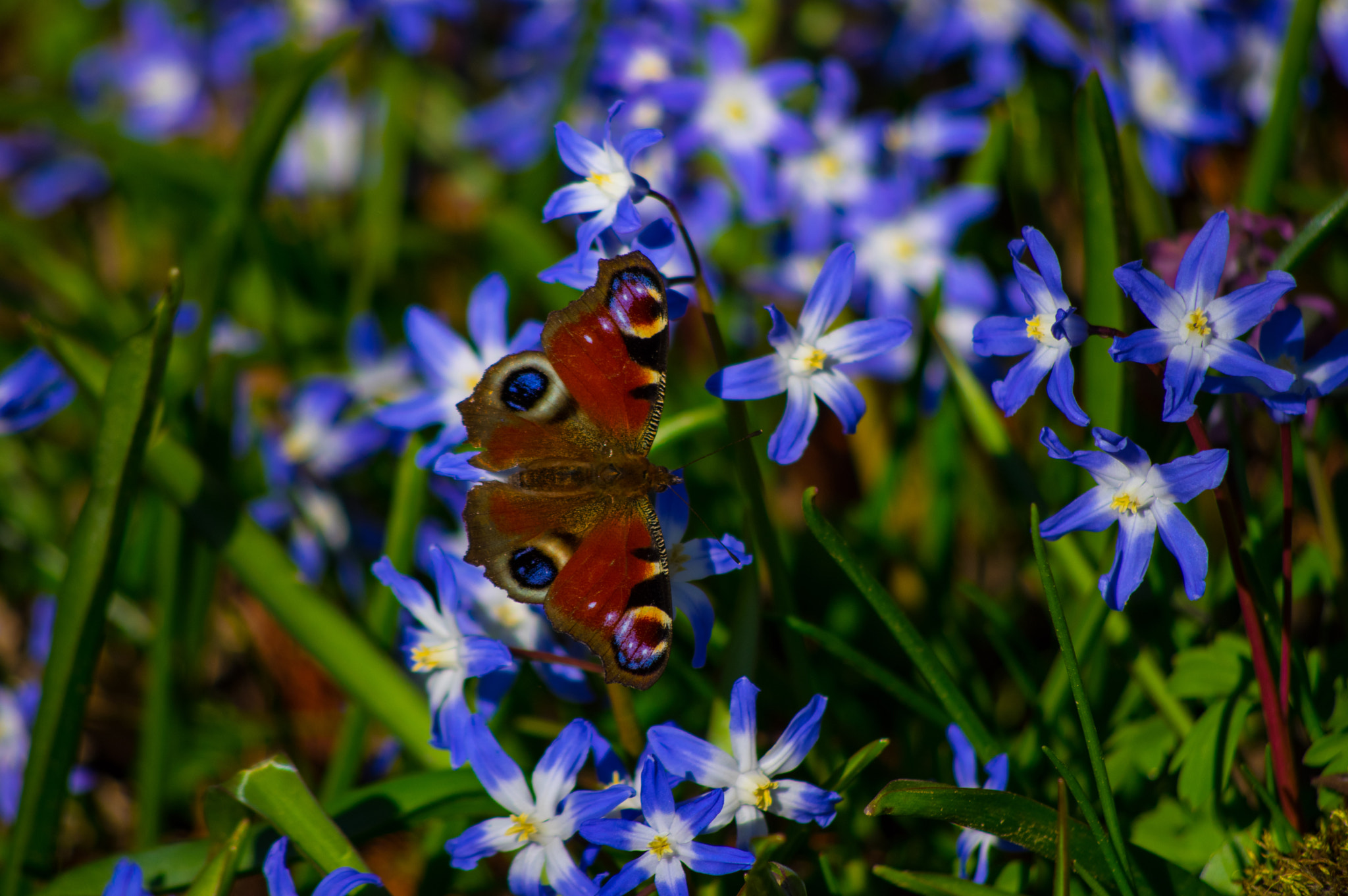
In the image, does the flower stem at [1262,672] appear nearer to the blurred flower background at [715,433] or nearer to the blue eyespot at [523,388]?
the blurred flower background at [715,433]

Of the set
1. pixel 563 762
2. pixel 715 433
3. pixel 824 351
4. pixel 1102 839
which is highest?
pixel 824 351

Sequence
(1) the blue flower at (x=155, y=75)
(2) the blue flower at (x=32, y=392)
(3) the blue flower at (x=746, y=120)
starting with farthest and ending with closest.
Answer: (1) the blue flower at (x=155, y=75) → (3) the blue flower at (x=746, y=120) → (2) the blue flower at (x=32, y=392)

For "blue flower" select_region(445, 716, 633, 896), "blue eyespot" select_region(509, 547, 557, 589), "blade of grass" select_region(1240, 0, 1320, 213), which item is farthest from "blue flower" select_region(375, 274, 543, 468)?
"blade of grass" select_region(1240, 0, 1320, 213)

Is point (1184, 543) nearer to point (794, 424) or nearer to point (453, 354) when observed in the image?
point (794, 424)

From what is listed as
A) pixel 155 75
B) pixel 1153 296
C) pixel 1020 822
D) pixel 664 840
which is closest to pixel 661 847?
pixel 664 840

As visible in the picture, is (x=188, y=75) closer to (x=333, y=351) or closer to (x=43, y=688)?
(x=333, y=351)

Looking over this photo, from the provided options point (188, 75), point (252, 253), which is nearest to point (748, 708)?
point (252, 253)

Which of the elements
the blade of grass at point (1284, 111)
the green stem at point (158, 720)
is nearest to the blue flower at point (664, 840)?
the green stem at point (158, 720)
